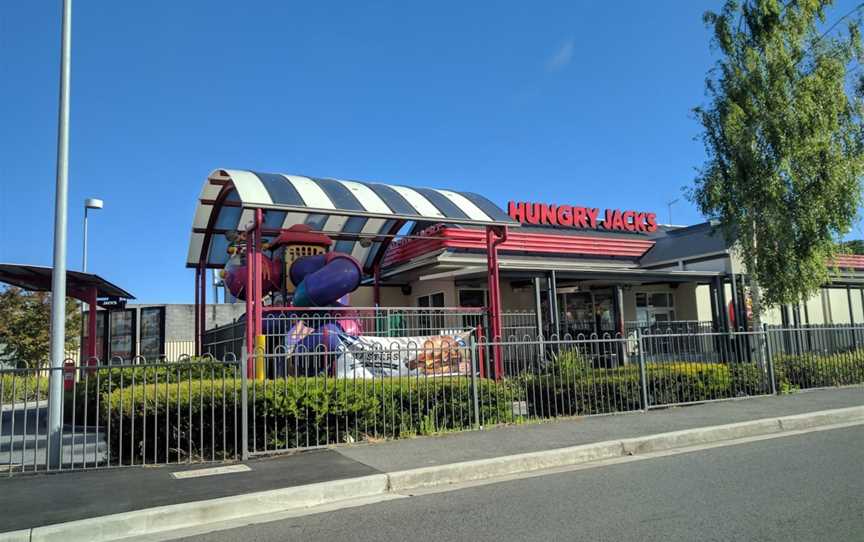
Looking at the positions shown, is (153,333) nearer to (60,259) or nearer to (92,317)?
(92,317)

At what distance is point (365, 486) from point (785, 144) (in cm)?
1191

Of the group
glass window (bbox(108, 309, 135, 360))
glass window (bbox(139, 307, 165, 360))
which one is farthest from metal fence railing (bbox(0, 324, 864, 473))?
glass window (bbox(139, 307, 165, 360))

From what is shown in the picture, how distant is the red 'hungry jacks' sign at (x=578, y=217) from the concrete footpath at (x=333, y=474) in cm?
1372

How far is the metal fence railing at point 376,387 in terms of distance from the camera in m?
8.27

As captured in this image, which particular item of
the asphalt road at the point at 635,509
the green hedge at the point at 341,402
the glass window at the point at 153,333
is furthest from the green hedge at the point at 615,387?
the glass window at the point at 153,333

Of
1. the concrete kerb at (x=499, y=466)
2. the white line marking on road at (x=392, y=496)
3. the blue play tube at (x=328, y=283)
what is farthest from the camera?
the blue play tube at (x=328, y=283)

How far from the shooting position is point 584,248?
2306cm

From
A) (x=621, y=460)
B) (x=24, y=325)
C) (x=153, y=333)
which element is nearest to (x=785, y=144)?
(x=621, y=460)

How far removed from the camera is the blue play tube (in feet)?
44.1

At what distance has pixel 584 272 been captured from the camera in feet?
60.0

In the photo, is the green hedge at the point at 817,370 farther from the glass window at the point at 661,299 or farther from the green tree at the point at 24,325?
the green tree at the point at 24,325

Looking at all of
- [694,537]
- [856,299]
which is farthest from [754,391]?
[856,299]

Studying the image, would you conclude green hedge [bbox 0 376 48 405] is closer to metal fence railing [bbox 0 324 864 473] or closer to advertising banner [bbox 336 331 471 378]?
metal fence railing [bbox 0 324 864 473]

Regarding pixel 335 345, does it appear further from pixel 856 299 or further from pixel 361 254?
pixel 856 299
